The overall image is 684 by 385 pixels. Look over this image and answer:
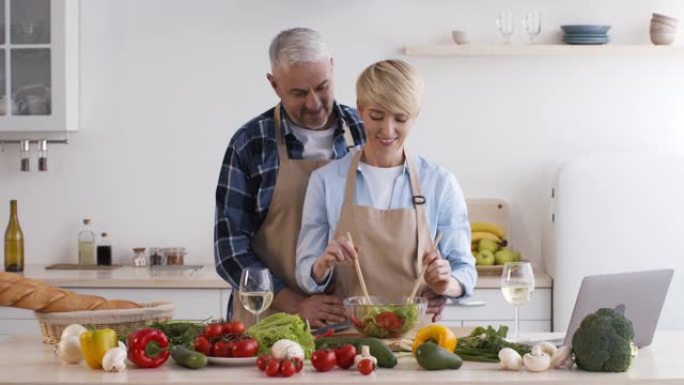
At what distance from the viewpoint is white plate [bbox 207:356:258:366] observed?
2902 millimetres

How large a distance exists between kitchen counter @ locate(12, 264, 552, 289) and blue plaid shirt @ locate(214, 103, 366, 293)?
138 cm

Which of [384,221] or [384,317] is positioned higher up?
[384,221]

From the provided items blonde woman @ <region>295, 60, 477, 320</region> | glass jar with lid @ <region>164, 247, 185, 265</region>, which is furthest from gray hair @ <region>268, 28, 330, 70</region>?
glass jar with lid @ <region>164, 247, 185, 265</region>

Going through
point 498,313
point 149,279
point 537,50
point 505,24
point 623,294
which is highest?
point 505,24

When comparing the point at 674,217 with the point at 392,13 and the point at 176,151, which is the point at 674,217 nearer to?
the point at 392,13

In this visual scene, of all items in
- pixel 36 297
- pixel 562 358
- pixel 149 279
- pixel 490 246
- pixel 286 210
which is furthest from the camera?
pixel 490 246

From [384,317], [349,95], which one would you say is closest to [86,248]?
[349,95]

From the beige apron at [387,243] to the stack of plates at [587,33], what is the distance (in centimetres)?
207

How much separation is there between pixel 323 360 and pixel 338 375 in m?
0.05

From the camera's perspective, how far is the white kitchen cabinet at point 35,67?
530 centimetres

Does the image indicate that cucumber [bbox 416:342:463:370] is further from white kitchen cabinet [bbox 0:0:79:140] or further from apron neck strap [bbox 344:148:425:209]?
white kitchen cabinet [bbox 0:0:79:140]

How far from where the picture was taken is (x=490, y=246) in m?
5.25

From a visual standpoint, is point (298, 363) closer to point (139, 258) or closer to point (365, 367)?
point (365, 367)

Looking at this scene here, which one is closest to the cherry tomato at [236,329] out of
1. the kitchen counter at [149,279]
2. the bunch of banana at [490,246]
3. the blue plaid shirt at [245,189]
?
the blue plaid shirt at [245,189]
